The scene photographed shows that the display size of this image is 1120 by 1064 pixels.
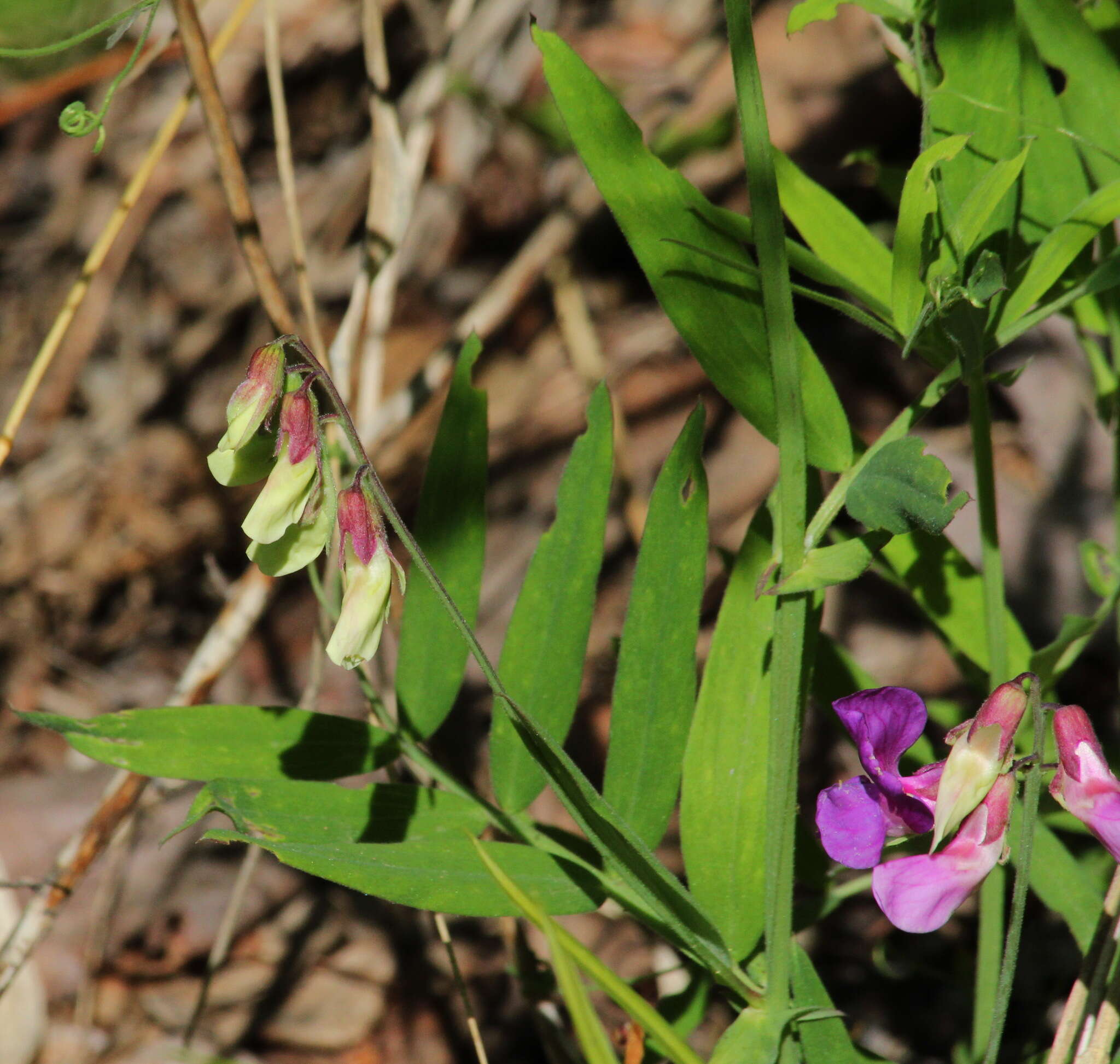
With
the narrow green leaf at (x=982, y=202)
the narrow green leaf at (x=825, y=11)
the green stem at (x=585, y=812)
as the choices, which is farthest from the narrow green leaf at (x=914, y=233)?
the green stem at (x=585, y=812)

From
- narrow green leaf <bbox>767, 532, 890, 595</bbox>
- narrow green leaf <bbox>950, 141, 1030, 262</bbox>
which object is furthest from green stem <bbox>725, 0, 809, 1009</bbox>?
narrow green leaf <bbox>950, 141, 1030, 262</bbox>

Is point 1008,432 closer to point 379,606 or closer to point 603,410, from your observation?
point 603,410

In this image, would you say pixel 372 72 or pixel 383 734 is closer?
pixel 383 734

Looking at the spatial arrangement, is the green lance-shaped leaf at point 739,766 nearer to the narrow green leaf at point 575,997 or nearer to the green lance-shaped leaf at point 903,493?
the green lance-shaped leaf at point 903,493

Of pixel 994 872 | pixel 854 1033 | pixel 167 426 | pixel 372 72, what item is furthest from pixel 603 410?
pixel 167 426

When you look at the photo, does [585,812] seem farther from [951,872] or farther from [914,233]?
[914,233]

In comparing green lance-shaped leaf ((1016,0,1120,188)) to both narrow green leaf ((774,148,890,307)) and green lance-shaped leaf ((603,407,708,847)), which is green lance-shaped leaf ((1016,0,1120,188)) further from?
green lance-shaped leaf ((603,407,708,847))
